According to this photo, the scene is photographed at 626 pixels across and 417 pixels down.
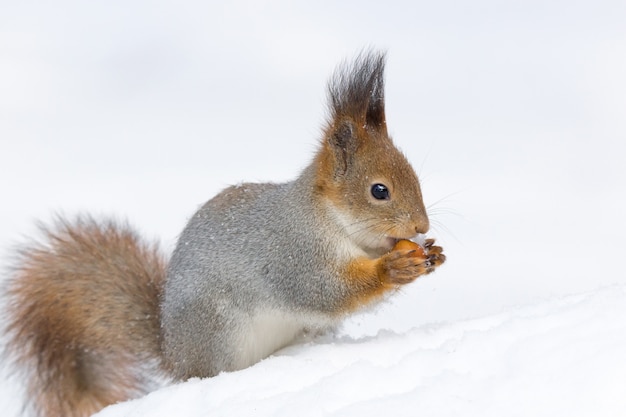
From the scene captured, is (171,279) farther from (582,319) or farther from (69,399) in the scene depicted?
(582,319)

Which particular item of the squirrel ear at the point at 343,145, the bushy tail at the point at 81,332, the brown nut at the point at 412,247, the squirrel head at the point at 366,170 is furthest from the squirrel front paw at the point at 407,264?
the bushy tail at the point at 81,332

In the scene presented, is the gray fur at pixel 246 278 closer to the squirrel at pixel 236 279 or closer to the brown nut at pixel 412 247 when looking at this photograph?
the squirrel at pixel 236 279

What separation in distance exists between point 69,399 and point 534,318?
1599 mm

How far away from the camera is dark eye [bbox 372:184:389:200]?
2.42 metres

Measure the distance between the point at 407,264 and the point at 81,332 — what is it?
1179 mm

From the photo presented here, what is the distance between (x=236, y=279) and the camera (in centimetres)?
250

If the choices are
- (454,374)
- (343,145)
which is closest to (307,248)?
(343,145)

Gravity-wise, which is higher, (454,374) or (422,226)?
(422,226)

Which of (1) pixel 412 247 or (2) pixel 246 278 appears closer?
(1) pixel 412 247

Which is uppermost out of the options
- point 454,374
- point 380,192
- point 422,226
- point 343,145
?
point 343,145

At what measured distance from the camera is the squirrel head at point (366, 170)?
2.39m

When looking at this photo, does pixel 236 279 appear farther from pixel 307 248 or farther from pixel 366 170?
pixel 366 170

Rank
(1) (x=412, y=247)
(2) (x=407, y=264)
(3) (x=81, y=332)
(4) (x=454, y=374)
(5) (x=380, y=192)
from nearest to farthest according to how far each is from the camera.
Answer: (4) (x=454, y=374), (2) (x=407, y=264), (1) (x=412, y=247), (5) (x=380, y=192), (3) (x=81, y=332)

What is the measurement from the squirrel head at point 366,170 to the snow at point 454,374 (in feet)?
0.94
